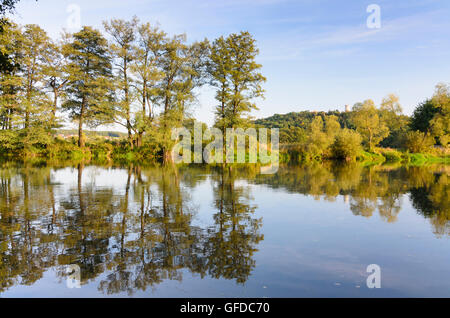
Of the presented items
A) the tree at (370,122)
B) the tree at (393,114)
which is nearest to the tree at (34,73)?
the tree at (370,122)

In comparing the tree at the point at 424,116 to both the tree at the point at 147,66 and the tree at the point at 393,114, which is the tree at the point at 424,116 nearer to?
the tree at the point at 393,114

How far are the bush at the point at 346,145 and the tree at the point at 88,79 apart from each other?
27880mm

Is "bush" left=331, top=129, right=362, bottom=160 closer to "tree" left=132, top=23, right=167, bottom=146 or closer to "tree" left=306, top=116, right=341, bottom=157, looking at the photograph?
"tree" left=306, top=116, right=341, bottom=157

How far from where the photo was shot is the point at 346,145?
38.4 metres

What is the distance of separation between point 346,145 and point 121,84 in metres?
28.0

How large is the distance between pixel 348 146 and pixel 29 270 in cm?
3867

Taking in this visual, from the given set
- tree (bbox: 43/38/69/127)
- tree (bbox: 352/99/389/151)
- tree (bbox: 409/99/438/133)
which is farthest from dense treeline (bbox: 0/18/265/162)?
tree (bbox: 409/99/438/133)

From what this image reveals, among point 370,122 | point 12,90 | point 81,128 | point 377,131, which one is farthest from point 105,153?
point 377,131

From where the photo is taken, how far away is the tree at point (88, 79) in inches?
1340

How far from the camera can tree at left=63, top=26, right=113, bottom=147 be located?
3403 cm

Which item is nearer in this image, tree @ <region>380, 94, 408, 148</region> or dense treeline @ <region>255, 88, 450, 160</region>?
dense treeline @ <region>255, 88, 450, 160</region>

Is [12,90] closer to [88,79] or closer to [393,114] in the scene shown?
[88,79]

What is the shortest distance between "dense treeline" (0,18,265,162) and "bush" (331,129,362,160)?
12.3 metres

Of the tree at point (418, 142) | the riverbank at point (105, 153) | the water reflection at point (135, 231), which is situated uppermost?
the tree at point (418, 142)
